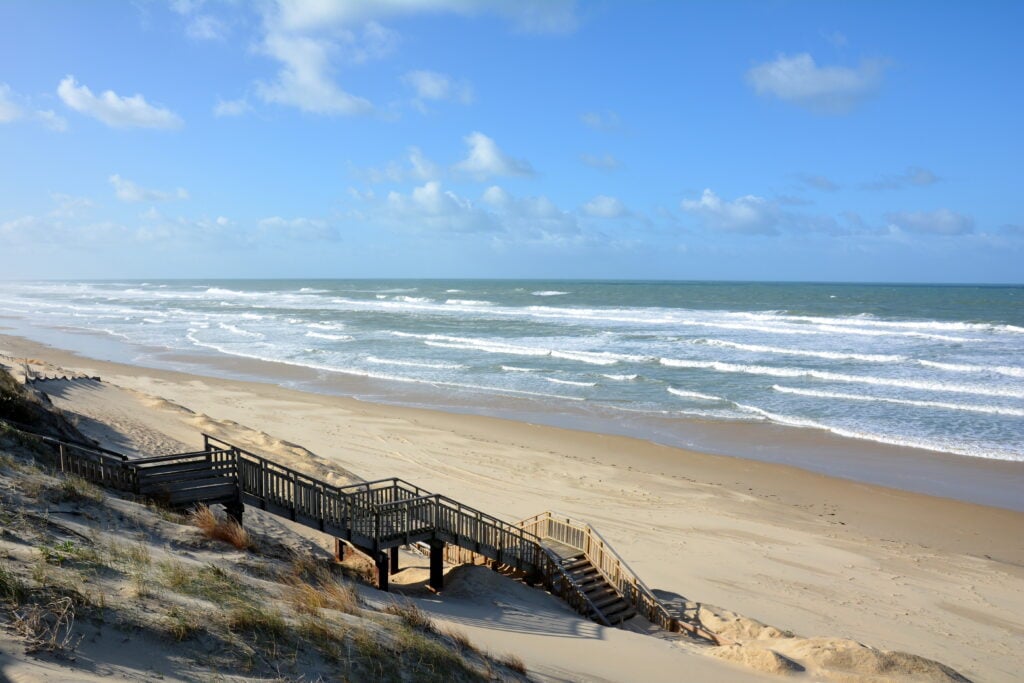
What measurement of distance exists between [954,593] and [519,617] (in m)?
9.87

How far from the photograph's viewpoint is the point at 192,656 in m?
5.88

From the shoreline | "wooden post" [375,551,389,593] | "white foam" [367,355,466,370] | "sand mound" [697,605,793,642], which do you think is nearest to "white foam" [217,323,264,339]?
the shoreline

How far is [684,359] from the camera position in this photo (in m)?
42.7

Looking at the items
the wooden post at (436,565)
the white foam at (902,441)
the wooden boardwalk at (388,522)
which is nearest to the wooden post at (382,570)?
the wooden boardwalk at (388,522)

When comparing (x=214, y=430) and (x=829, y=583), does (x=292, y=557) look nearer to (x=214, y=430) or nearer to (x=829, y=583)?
(x=829, y=583)

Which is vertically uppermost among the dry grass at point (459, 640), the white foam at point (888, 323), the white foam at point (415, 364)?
the white foam at point (888, 323)

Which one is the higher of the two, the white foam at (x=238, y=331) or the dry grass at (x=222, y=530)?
the white foam at (x=238, y=331)

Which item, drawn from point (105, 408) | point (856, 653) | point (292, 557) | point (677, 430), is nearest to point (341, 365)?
point (105, 408)

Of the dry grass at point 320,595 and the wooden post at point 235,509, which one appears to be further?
the wooden post at point 235,509

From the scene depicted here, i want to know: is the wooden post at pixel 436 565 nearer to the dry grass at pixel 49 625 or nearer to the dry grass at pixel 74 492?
the dry grass at pixel 74 492

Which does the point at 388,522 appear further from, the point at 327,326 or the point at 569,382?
the point at 327,326

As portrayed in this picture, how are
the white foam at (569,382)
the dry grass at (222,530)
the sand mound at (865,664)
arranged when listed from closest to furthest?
the dry grass at (222,530), the sand mound at (865,664), the white foam at (569,382)

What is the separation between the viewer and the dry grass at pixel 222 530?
1004 centimetres

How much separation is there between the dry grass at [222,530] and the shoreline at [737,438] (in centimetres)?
1767
